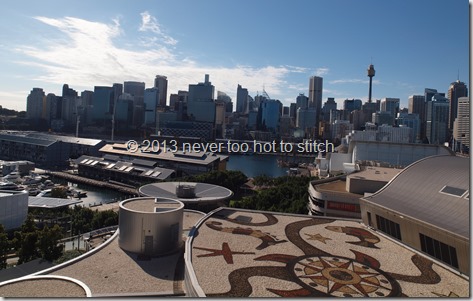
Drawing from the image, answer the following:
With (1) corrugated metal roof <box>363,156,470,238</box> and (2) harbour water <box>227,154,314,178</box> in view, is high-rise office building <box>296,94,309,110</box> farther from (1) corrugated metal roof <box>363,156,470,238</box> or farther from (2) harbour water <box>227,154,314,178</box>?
(1) corrugated metal roof <box>363,156,470,238</box>

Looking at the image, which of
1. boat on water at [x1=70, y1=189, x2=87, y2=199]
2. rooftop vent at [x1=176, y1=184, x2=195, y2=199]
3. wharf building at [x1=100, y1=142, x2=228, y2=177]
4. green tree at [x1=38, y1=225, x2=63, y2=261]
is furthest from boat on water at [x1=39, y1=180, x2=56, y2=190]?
green tree at [x1=38, y1=225, x2=63, y2=261]

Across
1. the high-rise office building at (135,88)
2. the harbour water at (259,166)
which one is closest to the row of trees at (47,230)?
the harbour water at (259,166)

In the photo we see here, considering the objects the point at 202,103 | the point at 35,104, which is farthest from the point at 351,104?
the point at 35,104

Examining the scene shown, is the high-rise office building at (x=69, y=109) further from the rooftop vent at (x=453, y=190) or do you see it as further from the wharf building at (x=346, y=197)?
the rooftop vent at (x=453, y=190)

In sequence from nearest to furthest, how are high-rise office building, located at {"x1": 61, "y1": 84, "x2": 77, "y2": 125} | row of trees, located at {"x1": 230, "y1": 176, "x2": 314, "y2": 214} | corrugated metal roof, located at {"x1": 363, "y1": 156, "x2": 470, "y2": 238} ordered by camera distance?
1. corrugated metal roof, located at {"x1": 363, "y1": 156, "x2": 470, "y2": 238}
2. row of trees, located at {"x1": 230, "y1": 176, "x2": 314, "y2": 214}
3. high-rise office building, located at {"x1": 61, "y1": 84, "x2": 77, "y2": 125}

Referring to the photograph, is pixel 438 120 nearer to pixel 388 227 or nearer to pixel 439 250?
pixel 388 227
